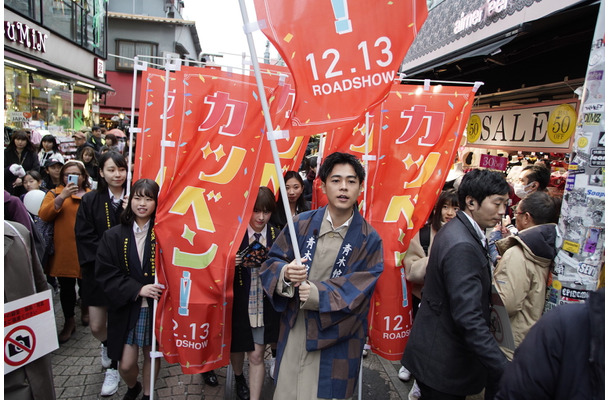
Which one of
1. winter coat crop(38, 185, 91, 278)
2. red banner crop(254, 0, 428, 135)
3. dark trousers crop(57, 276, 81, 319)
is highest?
red banner crop(254, 0, 428, 135)

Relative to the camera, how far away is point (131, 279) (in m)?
3.38

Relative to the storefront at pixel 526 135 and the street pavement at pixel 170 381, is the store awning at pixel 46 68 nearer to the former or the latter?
the street pavement at pixel 170 381

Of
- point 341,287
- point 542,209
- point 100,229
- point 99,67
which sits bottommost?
point 100,229

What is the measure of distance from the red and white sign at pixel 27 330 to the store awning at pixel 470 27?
539 centimetres

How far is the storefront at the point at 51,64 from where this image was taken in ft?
39.8

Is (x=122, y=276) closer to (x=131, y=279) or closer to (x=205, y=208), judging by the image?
(x=131, y=279)

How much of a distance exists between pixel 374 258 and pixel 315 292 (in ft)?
1.72

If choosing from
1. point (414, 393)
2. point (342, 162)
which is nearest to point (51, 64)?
point (342, 162)

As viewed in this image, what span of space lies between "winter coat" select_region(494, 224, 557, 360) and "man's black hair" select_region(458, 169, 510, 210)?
47cm

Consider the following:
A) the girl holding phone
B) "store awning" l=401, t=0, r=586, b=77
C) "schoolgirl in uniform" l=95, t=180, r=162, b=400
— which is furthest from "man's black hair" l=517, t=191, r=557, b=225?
the girl holding phone

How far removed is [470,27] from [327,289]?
22.9 feet

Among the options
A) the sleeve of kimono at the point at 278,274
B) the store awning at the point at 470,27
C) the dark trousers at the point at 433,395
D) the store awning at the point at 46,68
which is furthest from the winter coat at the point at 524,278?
the store awning at the point at 46,68

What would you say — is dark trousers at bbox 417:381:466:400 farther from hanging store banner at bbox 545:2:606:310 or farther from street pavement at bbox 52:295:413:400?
street pavement at bbox 52:295:413:400

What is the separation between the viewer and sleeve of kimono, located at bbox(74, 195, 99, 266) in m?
3.97
